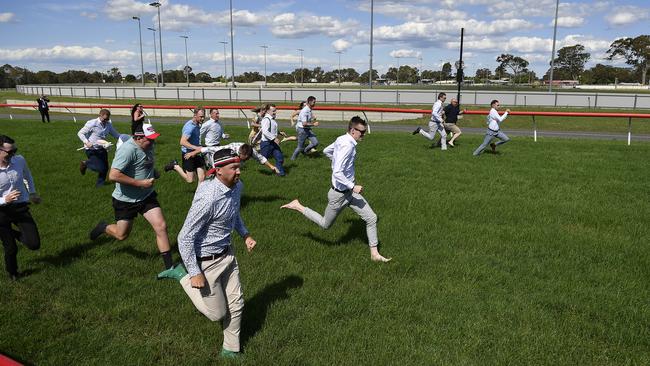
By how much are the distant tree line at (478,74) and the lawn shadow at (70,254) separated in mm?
108649

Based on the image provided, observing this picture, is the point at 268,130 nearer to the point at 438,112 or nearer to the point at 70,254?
the point at 70,254

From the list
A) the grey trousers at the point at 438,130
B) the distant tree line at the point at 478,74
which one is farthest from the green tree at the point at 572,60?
the grey trousers at the point at 438,130

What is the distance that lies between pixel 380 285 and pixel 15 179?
193 inches

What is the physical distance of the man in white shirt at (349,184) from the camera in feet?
21.5

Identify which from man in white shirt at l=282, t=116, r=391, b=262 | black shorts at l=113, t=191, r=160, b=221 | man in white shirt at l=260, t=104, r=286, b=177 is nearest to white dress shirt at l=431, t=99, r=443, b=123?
man in white shirt at l=260, t=104, r=286, b=177

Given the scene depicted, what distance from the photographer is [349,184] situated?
655cm

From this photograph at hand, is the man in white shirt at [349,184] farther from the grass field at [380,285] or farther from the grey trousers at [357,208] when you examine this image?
the grass field at [380,285]

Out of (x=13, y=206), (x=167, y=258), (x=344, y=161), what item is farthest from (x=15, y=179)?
(x=344, y=161)

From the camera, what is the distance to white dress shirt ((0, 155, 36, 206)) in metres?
5.97

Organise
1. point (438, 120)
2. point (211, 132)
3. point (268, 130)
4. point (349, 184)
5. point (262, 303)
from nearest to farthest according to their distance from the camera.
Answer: point (262, 303)
point (349, 184)
point (211, 132)
point (268, 130)
point (438, 120)

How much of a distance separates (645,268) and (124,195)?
23.5 ft

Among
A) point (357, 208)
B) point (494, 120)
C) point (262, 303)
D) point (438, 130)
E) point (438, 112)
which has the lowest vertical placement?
point (262, 303)

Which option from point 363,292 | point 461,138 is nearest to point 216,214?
point 363,292

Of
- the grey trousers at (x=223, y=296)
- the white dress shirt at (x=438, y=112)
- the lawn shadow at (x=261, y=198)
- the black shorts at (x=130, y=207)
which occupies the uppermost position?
the white dress shirt at (x=438, y=112)
